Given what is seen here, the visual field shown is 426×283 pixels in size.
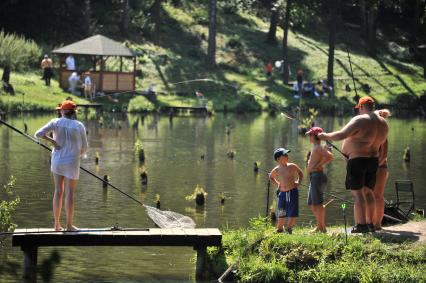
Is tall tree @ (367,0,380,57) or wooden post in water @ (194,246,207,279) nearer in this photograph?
wooden post in water @ (194,246,207,279)

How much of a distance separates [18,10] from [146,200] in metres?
47.8

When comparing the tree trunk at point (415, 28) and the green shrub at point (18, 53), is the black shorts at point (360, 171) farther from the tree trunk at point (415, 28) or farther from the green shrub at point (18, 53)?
the tree trunk at point (415, 28)

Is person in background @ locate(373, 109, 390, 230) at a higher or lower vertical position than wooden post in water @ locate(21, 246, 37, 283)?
higher

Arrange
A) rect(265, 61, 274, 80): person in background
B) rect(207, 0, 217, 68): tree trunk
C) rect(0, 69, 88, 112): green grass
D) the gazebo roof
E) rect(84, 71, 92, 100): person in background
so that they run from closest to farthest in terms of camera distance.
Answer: rect(0, 69, 88, 112): green grass < rect(84, 71, 92, 100): person in background < the gazebo roof < rect(207, 0, 217, 68): tree trunk < rect(265, 61, 274, 80): person in background

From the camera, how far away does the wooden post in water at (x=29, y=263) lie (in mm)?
16203

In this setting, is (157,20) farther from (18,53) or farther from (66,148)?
(66,148)

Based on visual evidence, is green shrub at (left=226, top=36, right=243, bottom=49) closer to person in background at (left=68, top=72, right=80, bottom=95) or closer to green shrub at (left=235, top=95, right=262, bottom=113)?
green shrub at (left=235, top=95, right=262, bottom=113)

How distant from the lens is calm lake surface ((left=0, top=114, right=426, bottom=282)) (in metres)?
18.1

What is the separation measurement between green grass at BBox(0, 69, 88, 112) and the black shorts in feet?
120

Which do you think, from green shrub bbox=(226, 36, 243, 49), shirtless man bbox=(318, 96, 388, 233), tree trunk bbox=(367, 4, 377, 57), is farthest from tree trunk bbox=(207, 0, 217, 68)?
shirtless man bbox=(318, 96, 388, 233)

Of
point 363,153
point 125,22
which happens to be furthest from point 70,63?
point 363,153

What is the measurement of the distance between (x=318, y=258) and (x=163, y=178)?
50.4ft

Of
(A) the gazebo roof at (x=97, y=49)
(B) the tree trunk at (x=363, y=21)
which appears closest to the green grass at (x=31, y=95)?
(A) the gazebo roof at (x=97, y=49)

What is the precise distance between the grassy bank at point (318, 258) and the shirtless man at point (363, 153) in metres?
0.77
